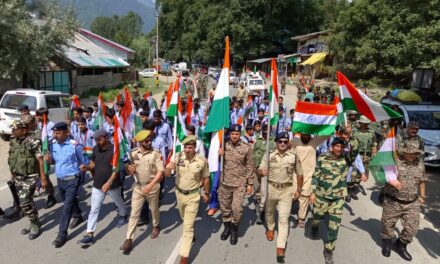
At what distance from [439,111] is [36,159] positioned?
10.2m

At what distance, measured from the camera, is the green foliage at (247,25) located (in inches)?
2158

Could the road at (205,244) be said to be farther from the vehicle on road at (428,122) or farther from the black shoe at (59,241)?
the vehicle on road at (428,122)

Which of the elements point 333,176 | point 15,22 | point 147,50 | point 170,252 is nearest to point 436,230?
point 333,176

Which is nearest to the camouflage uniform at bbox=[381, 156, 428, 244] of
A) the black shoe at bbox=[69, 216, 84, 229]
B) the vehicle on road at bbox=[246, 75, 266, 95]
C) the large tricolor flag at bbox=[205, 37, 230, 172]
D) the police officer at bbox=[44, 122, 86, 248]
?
the large tricolor flag at bbox=[205, 37, 230, 172]

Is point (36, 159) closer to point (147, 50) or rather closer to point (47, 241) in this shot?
point (47, 241)

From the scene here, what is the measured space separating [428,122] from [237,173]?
23.3 feet

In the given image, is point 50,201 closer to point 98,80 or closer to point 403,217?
point 403,217

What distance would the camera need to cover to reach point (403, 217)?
532 centimetres

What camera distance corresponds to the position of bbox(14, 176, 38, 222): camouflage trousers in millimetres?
5522

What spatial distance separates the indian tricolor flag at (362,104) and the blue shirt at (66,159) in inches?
178

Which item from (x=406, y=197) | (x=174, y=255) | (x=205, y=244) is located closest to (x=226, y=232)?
(x=205, y=244)

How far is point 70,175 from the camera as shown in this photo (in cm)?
556

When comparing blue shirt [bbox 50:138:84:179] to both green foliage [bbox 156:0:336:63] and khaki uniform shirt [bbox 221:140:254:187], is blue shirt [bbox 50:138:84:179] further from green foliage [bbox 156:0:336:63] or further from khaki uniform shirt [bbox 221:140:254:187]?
green foliage [bbox 156:0:336:63]

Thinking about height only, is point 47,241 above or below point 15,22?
below
